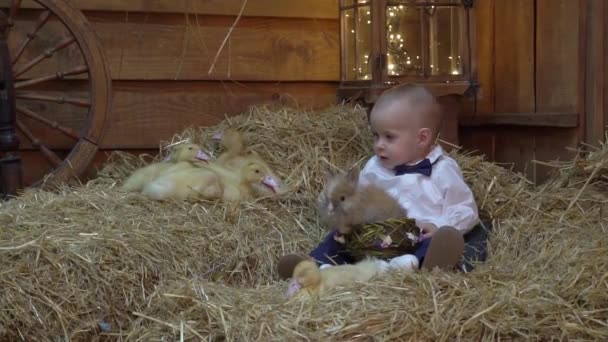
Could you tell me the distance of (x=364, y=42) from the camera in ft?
14.7

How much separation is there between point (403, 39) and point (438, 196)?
3.90ft

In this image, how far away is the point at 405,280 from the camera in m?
2.72

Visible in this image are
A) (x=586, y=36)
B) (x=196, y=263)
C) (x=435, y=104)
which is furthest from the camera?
(x=586, y=36)

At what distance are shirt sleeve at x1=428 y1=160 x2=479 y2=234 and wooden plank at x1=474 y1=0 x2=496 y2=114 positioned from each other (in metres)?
1.63

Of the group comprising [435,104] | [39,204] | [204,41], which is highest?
[204,41]

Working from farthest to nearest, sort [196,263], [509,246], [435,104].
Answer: [435,104] < [509,246] < [196,263]

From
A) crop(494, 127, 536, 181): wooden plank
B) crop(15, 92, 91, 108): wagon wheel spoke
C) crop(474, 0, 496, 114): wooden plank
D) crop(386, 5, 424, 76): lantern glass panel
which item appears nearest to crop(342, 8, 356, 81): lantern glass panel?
crop(386, 5, 424, 76): lantern glass panel

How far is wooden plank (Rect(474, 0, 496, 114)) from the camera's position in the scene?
16.5 feet

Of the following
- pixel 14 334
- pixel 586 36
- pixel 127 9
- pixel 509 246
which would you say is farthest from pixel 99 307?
pixel 586 36

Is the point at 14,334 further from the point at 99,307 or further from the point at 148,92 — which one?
the point at 148,92

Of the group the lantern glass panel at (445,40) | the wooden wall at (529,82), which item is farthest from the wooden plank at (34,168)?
the wooden wall at (529,82)

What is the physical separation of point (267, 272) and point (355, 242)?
38 cm

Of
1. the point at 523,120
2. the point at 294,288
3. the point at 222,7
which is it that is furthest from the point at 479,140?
the point at 294,288

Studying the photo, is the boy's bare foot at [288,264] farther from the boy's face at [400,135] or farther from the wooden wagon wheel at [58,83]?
the wooden wagon wheel at [58,83]
